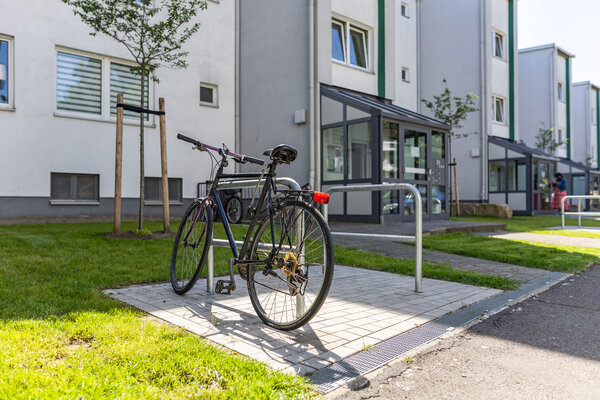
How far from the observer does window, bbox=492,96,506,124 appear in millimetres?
21422

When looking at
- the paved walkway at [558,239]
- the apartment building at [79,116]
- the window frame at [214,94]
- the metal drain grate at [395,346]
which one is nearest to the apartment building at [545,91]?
the paved walkway at [558,239]

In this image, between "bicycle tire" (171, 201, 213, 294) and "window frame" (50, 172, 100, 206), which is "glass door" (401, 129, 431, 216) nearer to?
"window frame" (50, 172, 100, 206)

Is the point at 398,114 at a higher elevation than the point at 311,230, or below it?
higher

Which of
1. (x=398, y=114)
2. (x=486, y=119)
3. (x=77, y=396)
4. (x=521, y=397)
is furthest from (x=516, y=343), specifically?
(x=486, y=119)

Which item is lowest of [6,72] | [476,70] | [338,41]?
[6,72]

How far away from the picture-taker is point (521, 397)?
2219 millimetres

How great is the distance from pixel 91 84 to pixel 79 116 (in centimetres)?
97

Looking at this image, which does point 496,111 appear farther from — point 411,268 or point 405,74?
point 411,268

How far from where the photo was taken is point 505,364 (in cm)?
265

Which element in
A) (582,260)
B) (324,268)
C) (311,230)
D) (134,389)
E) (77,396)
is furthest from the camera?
(582,260)

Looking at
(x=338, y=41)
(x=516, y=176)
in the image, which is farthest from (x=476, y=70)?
(x=338, y=41)

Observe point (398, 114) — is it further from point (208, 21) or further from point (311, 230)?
point (311, 230)

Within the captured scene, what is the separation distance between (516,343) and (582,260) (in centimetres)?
435

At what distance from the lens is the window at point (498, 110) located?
2142 centimetres
